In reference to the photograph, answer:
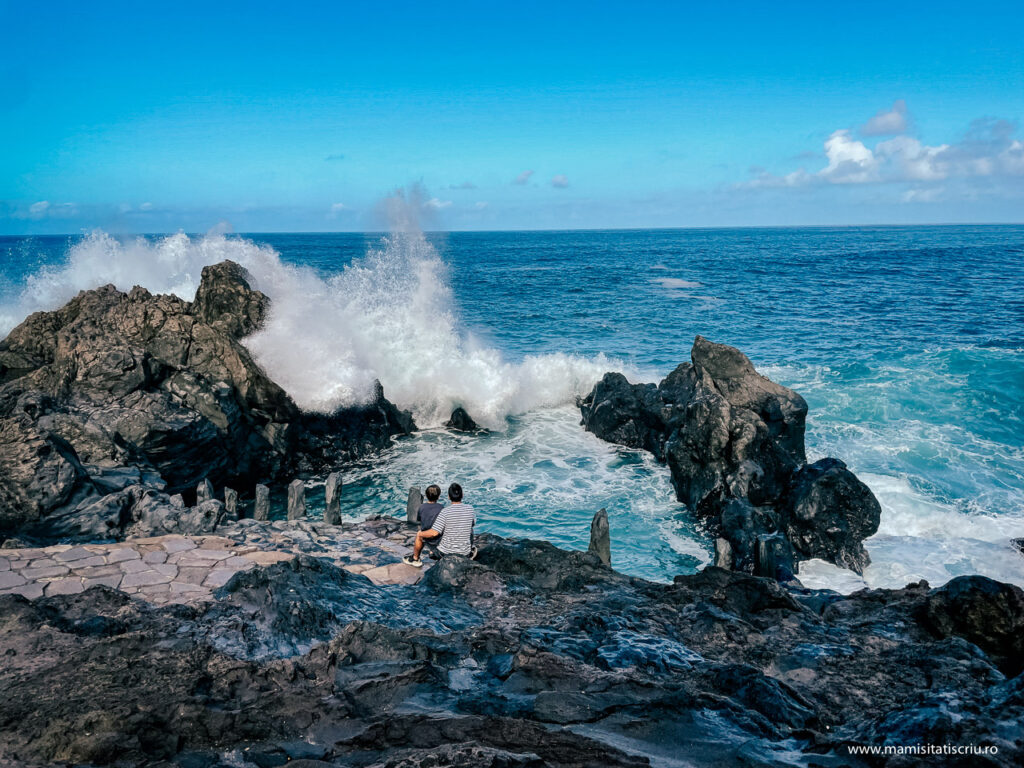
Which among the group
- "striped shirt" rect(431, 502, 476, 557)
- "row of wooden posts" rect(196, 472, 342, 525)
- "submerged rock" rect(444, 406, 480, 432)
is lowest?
"submerged rock" rect(444, 406, 480, 432)

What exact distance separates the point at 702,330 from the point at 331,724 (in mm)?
33106

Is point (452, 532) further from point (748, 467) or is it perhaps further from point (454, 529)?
point (748, 467)

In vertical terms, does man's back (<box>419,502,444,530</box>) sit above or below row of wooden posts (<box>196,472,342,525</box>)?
above

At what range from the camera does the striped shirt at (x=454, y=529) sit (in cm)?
782

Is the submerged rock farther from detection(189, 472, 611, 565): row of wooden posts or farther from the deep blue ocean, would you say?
detection(189, 472, 611, 565): row of wooden posts

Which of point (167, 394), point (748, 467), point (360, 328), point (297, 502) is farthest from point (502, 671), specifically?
point (360, 328)

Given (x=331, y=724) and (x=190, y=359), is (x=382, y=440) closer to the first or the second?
(x=190, y=359)

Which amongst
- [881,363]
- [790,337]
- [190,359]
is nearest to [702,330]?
[790,337]

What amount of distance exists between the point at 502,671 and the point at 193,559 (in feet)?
14.0

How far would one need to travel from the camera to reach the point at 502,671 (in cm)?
491

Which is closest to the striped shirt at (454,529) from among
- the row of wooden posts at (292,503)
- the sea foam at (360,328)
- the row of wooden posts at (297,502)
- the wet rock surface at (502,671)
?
the wet rock surface at (502,671)

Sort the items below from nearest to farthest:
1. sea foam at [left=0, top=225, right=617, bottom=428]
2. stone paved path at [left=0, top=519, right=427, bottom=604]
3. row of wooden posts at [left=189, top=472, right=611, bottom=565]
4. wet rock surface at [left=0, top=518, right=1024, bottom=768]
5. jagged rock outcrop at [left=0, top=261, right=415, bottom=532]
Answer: wet rock surface at [left=0, top=518, right=1024, bottom=768], stone paved path at [left=0, top=519, right=427, bottom=604], row of wooden posts at [left=189, top=472, right=611, bottom=565], jagged rock outcrop at [left=0, top=261, right=415, bottom=532], sea foam at [left=0, top=225, right=617, bottom=428]

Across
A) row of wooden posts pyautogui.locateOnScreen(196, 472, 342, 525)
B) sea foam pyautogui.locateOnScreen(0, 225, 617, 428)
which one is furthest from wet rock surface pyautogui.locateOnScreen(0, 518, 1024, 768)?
sea foam pyautogui.locateOnScreen(0, 225, 617, 428)

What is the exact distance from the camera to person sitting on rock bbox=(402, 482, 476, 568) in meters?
7.81
